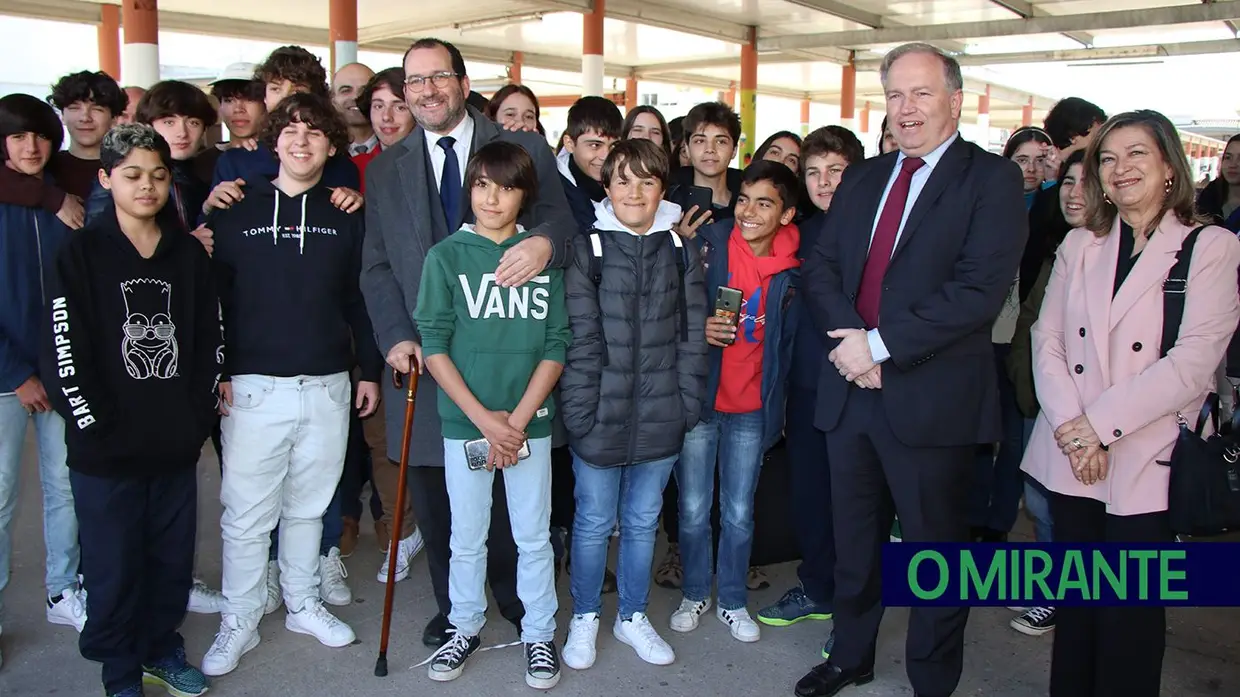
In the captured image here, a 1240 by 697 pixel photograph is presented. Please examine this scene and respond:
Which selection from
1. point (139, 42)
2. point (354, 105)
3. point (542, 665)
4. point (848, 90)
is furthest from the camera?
point (848, 90)

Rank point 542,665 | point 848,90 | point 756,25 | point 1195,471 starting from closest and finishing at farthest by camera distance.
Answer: point 1195,471 → point 542,665 → point 756,25 → point 848,90

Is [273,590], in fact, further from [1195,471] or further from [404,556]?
[1195,471]

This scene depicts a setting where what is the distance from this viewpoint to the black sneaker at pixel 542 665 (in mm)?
2822

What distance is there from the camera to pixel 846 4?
14.1 m

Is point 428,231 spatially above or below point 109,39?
below

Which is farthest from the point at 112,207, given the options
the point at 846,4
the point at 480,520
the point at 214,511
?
the point at 846,4

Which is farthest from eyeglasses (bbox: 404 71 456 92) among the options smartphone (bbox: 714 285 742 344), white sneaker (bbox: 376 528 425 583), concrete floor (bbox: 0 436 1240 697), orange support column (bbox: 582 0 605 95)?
orange support column (bbox: 582 0 605 95)

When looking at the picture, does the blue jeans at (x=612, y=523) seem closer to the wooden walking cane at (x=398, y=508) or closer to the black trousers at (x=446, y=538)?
the black trousers at (x=446, y=538)

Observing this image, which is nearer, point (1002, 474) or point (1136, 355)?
point (1136, 355)

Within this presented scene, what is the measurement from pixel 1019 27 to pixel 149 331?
14248 mm

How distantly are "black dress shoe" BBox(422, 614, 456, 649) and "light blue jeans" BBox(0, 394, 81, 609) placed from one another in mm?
1275

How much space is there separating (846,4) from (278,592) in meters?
13.3

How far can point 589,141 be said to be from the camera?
3.66 meters

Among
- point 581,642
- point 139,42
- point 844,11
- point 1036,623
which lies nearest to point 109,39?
point 139,42
